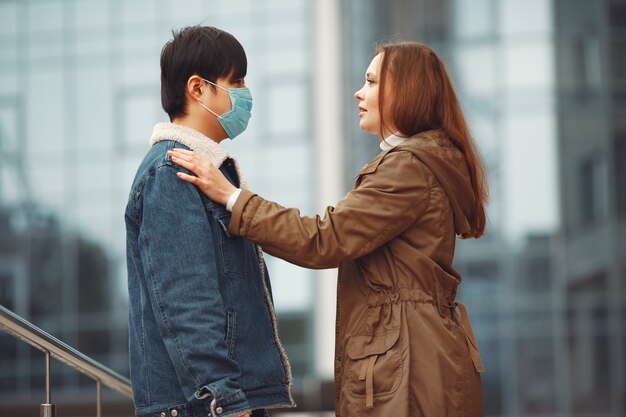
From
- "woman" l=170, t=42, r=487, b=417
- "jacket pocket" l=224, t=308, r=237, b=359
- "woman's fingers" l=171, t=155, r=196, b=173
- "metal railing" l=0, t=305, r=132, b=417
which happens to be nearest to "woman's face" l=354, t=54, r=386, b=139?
"woman" l=170, t=42, r=487, b=417

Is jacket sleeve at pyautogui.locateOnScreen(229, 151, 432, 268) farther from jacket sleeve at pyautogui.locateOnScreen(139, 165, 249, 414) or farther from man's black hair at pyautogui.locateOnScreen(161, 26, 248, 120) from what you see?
man's black hair at pyautogui.locateOnScreen(161, 26, 248, 120)

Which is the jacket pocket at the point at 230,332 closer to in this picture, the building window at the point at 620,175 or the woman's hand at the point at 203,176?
the woman's hand at the point at 203,176

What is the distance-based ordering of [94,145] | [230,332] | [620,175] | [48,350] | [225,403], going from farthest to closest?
[94,145]
[620,175]
[48,350]
[230,332]
[225,403]

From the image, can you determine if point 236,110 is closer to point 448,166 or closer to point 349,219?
point 349,219

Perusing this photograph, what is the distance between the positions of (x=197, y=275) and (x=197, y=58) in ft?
1.82

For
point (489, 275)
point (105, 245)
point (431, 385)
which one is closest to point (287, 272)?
point (105, 245)

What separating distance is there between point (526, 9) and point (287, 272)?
231 inches

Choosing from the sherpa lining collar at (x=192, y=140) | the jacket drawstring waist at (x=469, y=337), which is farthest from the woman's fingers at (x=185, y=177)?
the jacket drawstring waist at (x=469, y=337)

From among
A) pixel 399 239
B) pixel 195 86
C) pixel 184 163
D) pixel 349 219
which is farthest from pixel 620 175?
pixel 184 163

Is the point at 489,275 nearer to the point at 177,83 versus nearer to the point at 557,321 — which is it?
the point at 557,321

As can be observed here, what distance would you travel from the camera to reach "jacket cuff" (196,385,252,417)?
2314mm

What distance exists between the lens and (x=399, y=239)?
8.91ft

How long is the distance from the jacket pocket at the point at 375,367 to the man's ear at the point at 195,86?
72 centimetres

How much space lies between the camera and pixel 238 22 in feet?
58.0
